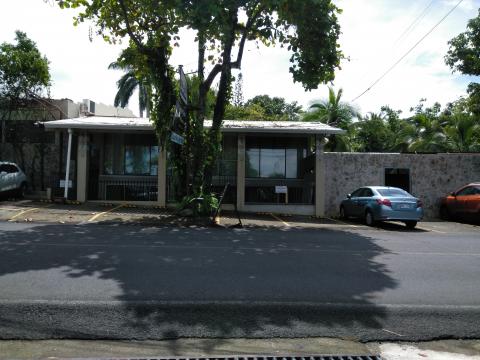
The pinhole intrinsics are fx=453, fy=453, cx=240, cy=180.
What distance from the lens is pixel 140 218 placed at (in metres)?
14.9

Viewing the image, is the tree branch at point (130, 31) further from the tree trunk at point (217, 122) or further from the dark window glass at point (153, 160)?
the dark window glass at point (153, 160)

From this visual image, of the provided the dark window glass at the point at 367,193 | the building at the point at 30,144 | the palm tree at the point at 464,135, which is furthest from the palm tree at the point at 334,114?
the building at the point at 30,144

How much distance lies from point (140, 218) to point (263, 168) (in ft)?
26.9

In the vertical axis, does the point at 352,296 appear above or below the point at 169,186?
below

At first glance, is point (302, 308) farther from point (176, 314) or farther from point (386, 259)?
point (386, 259)

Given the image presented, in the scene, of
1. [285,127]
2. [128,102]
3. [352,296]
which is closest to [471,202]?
[285,127]

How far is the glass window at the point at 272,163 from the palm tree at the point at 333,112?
10359mm

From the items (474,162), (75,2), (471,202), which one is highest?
(75,2)

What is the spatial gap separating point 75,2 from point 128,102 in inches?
1039

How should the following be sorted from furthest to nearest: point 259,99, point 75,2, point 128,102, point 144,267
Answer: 1. point 259,99
2. point 128,102
3. point 75,2
4. point 144,267

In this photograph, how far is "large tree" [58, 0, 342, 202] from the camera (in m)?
13.0

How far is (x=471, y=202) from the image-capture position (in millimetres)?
17156

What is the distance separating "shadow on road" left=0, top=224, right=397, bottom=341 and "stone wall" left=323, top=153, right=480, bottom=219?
31.8ft

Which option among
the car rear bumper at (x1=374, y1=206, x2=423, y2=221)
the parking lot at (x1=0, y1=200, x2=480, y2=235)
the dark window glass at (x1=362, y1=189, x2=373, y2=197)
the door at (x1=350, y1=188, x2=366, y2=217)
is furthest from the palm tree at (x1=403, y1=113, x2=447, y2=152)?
the car rear bumper at (x1=374, y1=206, x2=423, y2=221)
